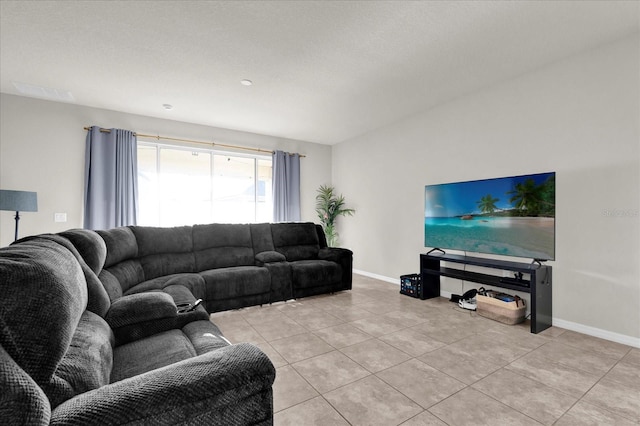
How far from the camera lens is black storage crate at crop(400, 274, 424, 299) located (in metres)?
3.97

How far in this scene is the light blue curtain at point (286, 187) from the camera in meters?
5.78

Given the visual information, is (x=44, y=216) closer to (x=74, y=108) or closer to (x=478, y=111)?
(x=74, y=108)

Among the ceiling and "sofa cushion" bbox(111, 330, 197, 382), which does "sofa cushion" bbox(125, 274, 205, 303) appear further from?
the ceiling

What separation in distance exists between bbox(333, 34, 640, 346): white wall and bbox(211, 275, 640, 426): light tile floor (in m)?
0.40

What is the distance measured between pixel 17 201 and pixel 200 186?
7.69 ft

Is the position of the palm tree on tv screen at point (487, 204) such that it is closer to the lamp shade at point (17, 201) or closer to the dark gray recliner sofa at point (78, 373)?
the dark gray recliner sofa at point (78, 373)

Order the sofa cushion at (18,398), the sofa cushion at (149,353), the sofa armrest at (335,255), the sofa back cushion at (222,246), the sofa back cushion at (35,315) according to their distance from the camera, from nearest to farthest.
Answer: the sofa cushion at (18,398), the sofa back cushion at (35,315), the sofa cushion at (149,353), the sofa back cushion at (222,246), the sofa armrest at (335,255)

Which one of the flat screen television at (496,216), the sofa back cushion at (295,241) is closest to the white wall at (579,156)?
the flat screen television at (496,216)

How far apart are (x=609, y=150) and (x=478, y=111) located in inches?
55.0

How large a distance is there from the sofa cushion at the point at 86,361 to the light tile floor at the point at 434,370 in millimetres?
961

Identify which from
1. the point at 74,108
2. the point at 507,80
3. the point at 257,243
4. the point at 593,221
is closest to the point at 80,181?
the point at 74,108

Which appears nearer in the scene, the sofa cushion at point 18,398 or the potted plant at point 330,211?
the sofa cushion at point 18,398

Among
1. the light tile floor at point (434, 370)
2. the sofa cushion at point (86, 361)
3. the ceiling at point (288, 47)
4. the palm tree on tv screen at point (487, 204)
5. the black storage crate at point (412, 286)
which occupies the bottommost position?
the light tile floor at point (434, 370)

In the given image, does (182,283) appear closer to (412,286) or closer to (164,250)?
(164,250)
